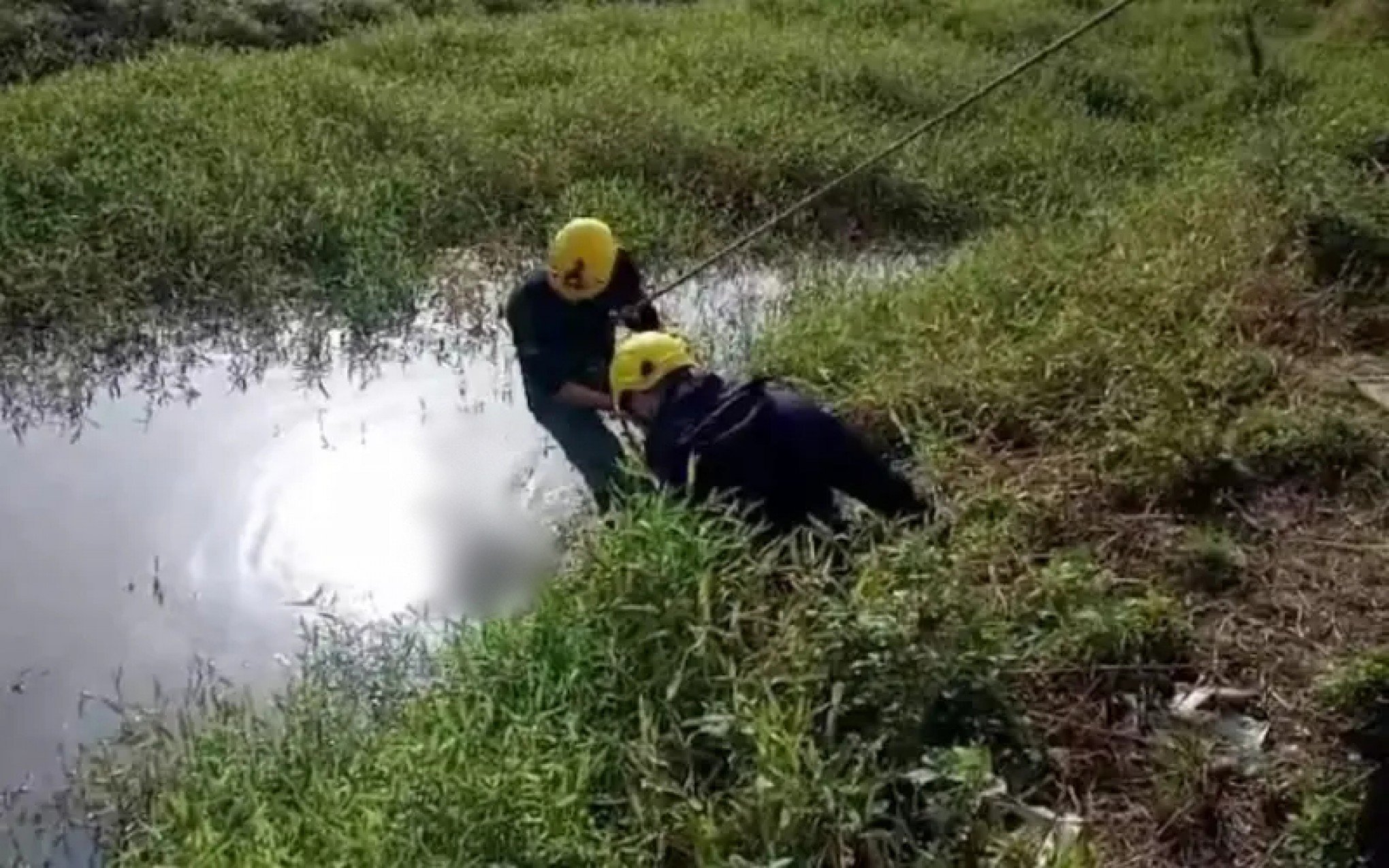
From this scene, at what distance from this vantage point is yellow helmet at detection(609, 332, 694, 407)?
5.08m

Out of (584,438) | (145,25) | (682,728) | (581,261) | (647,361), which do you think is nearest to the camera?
(682,728)

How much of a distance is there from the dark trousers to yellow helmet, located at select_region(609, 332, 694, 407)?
0.91 meters

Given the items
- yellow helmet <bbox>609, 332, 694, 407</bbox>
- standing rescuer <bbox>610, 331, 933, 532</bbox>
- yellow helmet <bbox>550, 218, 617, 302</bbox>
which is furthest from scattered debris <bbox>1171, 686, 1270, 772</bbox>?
yellow helmet <bbox>550, 218, 617, 302</bbox>

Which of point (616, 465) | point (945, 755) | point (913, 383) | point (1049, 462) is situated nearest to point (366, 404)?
Result: point (616, 465)

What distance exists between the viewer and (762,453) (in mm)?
4625

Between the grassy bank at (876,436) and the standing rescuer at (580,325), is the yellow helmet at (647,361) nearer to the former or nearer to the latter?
the grassy bank at (876,436)

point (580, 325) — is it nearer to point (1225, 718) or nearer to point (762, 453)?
point (762, 453)

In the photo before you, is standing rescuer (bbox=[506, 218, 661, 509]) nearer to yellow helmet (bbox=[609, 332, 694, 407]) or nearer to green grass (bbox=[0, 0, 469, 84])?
yellow helmet (bbox=[609, 332, 694, 407])

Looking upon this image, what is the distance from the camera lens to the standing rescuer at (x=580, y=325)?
616 cm

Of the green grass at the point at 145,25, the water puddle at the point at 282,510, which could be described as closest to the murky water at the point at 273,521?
the water puddle at the point at 282,510

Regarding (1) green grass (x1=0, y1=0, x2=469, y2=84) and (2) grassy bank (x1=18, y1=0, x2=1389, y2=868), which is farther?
(1) green grass (x1=0, y1=0, x2=469, y2=84)

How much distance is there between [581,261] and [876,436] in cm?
127

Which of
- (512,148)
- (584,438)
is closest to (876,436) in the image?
(584,438)

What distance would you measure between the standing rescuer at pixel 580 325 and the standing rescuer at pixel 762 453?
1.18 metres
